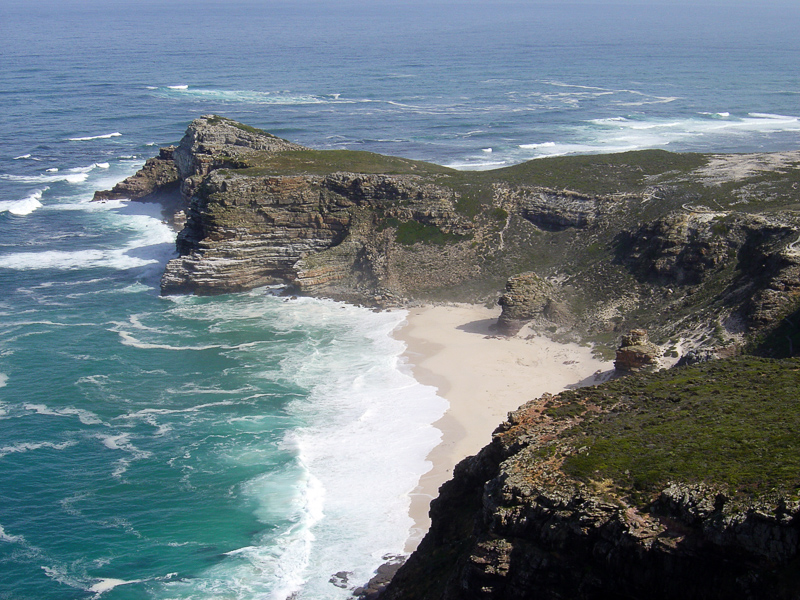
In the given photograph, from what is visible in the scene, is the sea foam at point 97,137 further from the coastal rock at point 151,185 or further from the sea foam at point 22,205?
the coastal rock at point 151,185

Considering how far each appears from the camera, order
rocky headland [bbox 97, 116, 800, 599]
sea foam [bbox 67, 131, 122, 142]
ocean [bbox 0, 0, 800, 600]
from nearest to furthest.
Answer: rocky headland [bbox 97, 116, 800, 599]
ocean [bbox 0, 0, 800, 600]
sea foam [bbox 67, 131, 122, 142]

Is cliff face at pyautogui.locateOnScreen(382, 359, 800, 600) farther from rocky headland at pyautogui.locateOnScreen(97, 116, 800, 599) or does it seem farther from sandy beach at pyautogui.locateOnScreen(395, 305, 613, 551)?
sandy beach at pyautogui.locateOnScreen(395, 305, 613, 551)

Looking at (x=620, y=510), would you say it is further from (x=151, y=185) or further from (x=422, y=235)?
(x=151, y=185)

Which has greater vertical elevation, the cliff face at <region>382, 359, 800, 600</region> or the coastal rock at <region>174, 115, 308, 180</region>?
the coastal rock at <region>174, 115, 308, 180</region>

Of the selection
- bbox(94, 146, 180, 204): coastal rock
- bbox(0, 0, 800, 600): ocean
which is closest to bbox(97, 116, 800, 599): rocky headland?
bbox(94, 146, 180, 204): coastal rock

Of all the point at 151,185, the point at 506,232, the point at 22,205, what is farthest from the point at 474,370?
the point at 22,205
